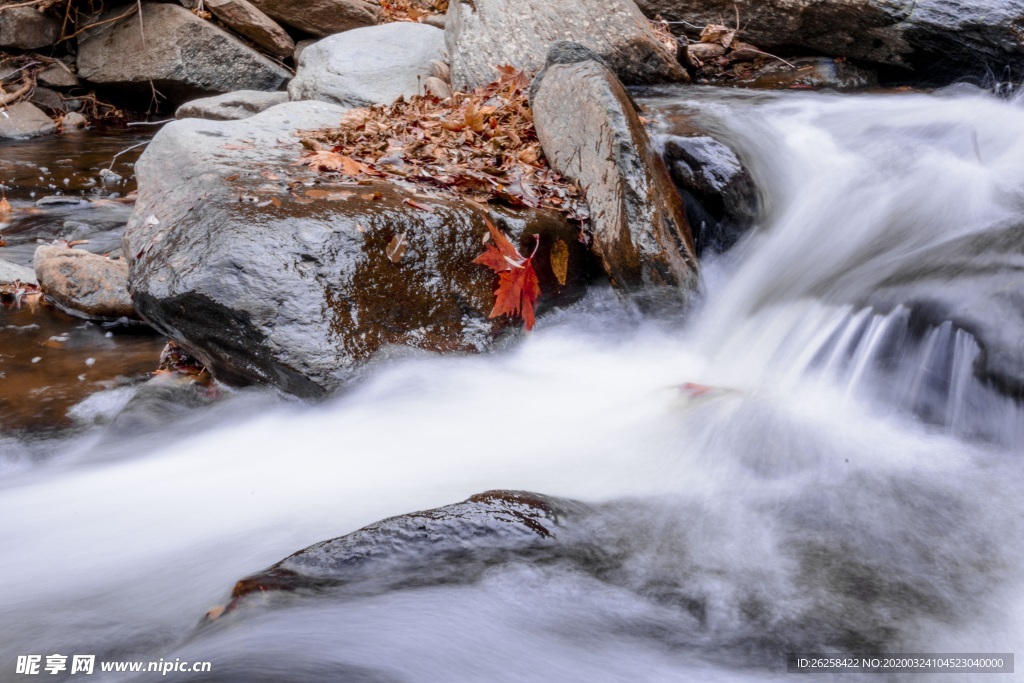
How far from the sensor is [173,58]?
10648mm

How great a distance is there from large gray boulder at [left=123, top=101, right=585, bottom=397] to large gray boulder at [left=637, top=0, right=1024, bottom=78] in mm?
3842

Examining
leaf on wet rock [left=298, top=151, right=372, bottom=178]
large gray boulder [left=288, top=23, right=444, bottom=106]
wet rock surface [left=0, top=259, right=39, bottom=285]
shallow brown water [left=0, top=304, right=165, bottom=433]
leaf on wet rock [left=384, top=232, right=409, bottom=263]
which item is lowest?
shallow brown water [left=0, top=304, right=165, bottom=433]

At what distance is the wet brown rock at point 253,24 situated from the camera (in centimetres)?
1058

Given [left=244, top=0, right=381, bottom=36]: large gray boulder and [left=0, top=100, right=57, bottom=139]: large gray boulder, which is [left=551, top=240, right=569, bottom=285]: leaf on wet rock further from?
[left=0, top=100, right=57, bottom=139]: large gray boulder

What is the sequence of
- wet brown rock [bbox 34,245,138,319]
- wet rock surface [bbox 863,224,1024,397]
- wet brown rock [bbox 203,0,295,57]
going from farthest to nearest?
1. wet brown rock [bbox 203,0,295,57]
2. wet brown rock [bbox 34,245,138,319]
3. wet rock surface [bbox 863,224,1024,397]

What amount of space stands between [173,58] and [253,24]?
49.2 inches

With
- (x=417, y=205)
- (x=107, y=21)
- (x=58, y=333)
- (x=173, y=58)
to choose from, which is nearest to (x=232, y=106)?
(x=173, y=58)

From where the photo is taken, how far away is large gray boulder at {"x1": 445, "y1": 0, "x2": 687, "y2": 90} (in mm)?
6273

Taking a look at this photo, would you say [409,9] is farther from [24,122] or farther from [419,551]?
[419,551]

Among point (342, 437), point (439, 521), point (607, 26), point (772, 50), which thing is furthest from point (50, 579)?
point (772, 50)

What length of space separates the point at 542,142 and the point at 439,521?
334 cm

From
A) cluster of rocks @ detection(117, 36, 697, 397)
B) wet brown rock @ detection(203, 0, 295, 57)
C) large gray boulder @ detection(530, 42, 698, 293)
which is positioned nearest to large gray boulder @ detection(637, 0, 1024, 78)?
cluster of rocks @ detection(117, 36, 697, 397)

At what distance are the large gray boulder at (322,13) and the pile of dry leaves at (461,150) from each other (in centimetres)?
564

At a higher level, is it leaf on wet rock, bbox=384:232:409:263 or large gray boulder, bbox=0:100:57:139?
leaf on wet rock, bbox=384:232:409:263
